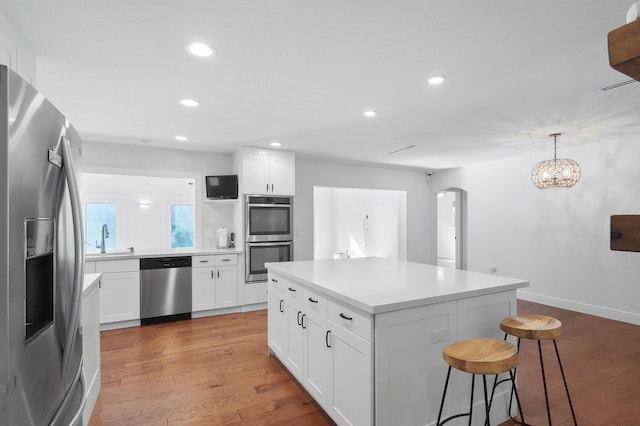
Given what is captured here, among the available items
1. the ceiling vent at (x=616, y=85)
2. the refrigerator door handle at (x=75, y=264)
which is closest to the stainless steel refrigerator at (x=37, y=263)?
the refrigerator door handle at (x=75, y=264)

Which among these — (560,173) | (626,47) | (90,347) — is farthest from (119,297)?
(560,173)

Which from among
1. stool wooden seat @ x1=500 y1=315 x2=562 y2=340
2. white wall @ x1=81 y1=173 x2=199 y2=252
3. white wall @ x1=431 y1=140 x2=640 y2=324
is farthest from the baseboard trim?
white wall @ x1=81 y1=173 x2=199 y2=252

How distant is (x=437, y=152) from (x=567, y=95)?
7.75ft

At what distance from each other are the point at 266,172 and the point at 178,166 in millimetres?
1349

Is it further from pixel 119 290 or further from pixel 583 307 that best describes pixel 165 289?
pixel 583 307

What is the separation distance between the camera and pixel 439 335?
1.86 meters

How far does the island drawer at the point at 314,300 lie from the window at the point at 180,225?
6.18m

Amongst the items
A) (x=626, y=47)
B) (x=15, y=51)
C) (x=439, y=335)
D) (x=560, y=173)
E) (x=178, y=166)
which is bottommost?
(x=439, y=335)

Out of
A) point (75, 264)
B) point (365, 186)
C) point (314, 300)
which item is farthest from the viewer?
point (365, 186)

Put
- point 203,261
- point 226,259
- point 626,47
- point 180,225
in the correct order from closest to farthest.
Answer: point 626,47 < point 203,261 < point 226,259 < point 180,225

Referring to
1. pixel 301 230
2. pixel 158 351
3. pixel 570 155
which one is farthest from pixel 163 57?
pixel 570 155

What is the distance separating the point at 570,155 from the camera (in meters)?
4.71

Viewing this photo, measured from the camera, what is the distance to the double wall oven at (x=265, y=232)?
4.73m

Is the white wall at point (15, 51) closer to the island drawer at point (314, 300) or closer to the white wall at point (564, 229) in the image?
the island drawer at point (314, 300)
